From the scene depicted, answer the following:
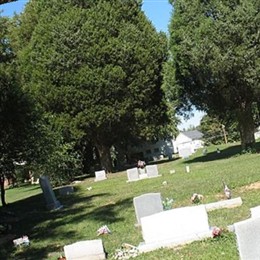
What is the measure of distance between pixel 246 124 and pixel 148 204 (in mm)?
20908

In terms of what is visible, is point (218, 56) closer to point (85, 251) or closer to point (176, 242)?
point (176, 242)

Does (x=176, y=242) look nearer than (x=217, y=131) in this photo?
Yes

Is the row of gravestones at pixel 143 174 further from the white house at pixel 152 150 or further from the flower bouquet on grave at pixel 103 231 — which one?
the white house at pixel 152 150

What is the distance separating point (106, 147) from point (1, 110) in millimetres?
21406

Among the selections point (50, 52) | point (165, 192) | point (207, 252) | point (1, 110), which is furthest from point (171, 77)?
point (207, 252)

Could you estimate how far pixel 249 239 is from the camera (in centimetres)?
647

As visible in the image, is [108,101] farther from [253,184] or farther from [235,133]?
[235,133]

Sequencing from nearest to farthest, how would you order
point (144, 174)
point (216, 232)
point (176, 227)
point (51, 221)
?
point (216, 232), point (176, 227), point (51, 221), point (144, 174)

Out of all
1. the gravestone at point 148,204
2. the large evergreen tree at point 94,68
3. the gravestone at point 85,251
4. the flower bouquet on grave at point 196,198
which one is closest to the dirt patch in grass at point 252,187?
the flower bouquet on grave at point 196,198

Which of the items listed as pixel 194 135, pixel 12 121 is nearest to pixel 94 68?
pixel 12 121

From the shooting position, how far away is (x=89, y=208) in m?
18.6

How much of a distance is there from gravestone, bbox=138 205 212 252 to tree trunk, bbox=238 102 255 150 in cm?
2297

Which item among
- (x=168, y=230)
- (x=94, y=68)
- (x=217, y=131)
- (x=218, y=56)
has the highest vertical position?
(x=94, y=68)

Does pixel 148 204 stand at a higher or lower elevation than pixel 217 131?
lower
